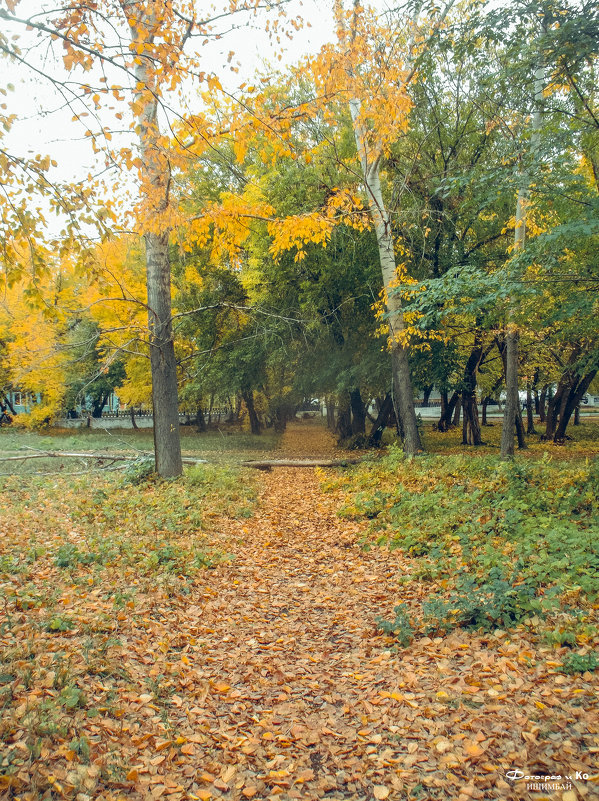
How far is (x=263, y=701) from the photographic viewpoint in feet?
13.1

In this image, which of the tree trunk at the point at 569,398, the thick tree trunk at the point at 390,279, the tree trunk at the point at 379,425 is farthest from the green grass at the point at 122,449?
the tree trunk at the point at 569,398

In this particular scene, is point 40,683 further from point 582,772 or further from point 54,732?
point 582,772

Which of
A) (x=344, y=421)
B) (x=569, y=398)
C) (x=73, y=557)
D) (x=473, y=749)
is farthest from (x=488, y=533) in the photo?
(x=569, y=398)

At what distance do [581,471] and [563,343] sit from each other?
11.3m

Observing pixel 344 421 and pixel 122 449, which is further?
pixel 344 421

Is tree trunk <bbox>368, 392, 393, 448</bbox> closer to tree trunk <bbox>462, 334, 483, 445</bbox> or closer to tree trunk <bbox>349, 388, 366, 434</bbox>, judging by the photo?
tree trunk <bbox>349, 388, 366, 434</bbox>

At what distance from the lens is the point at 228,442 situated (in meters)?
25.0

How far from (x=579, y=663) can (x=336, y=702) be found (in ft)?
5.90

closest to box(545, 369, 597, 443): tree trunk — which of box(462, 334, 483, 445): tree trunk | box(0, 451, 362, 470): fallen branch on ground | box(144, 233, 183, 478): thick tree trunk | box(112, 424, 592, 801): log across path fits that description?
box(462, 334, 483, 445): tree trunk

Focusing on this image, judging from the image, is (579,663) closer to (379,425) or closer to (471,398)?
(379,425)

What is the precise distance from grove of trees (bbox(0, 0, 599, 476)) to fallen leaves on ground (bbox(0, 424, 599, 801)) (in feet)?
11.0

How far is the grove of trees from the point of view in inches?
212

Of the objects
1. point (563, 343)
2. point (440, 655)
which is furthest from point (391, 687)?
point (563, 343)

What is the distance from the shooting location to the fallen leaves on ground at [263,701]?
9.98ft
